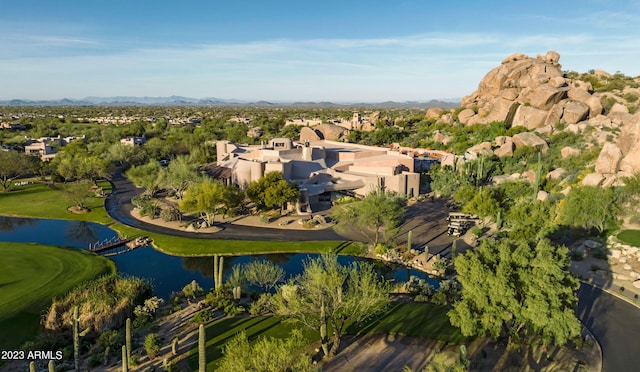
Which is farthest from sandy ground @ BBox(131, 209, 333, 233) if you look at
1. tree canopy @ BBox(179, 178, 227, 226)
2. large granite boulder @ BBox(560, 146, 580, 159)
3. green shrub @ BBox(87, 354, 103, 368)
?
large granite boulder @ BBox(560, 146, 580, 159)

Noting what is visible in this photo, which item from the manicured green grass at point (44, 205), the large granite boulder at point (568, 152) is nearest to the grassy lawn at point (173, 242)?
the manicured green grass at point (44, 205)

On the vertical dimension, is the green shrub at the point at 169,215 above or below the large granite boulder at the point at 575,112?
below

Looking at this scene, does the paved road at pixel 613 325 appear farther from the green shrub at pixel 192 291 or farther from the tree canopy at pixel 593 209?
the green shrub at pixel 192 291

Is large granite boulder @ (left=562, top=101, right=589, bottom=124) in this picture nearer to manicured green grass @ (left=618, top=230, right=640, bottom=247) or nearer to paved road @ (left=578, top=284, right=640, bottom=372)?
manicured green grass @ (left=618, top=230, right=640, bottom=247)

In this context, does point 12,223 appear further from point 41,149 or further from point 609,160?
point 609,160

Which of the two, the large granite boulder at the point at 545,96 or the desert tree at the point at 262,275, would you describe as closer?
the desert tree at the point at 262,275
